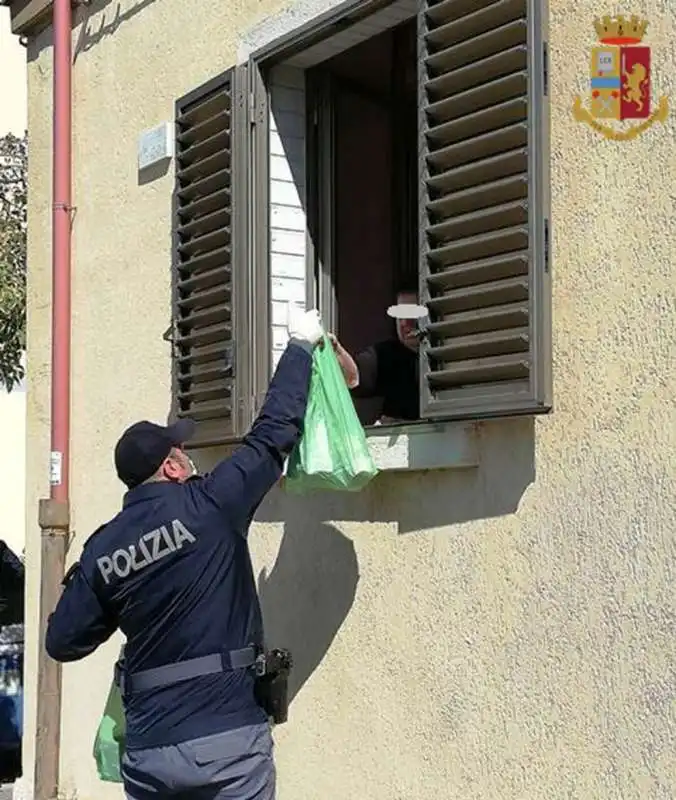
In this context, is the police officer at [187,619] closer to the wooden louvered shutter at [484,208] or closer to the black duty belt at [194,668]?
the black duty belt at [194,668]

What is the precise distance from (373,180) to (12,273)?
4768 mm

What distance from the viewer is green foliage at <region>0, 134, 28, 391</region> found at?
32.9ft

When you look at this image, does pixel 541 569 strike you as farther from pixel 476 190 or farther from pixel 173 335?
pixel 173 335

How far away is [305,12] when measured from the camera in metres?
5.03

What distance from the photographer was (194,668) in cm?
402

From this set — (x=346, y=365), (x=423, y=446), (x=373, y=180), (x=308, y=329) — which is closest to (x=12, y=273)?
(x=373, y=180)

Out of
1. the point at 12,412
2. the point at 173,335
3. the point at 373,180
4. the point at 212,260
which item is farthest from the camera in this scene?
the point at 12,412

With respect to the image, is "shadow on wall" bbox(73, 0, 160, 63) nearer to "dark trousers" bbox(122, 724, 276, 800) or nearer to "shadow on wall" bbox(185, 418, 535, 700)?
"shadow on wall" bbox(185, 418, 535, 700)

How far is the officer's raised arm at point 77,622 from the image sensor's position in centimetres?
412

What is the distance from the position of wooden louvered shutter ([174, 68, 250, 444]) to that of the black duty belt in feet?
4.23

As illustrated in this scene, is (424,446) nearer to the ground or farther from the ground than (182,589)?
farther from the ground

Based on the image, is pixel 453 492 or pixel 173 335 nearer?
pixel 453 492

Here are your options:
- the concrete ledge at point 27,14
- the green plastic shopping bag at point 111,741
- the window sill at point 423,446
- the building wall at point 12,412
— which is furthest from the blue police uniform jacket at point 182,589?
the building wall at point 12,412

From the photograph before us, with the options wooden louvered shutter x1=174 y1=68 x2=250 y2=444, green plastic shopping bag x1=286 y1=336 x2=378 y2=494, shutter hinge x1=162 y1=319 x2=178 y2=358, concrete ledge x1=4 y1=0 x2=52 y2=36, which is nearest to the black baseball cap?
green plastic shopping bag x1=286 y1=336 x2=378 y2=494
